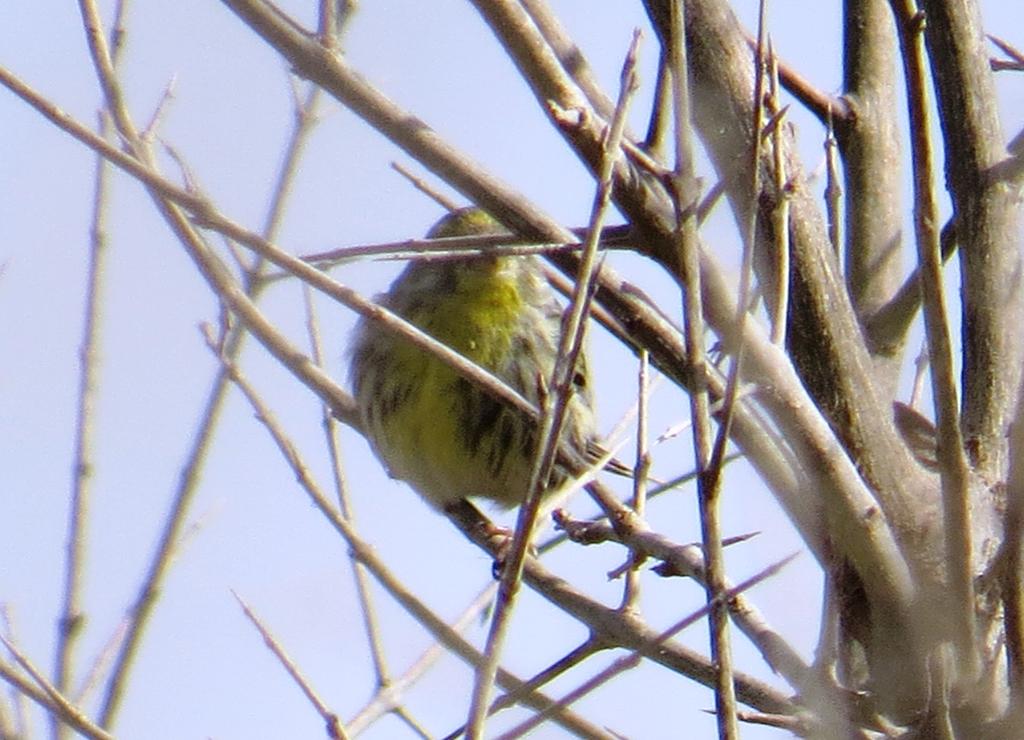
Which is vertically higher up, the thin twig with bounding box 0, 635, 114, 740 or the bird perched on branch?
the bird perched on branch

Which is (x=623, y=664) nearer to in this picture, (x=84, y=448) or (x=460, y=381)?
(x=84, y=448)

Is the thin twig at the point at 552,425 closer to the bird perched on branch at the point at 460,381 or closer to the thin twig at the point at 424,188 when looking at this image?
the thin twig at the point at 424,188

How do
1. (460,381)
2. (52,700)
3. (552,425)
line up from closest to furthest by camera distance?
(552,425) < (52,700) < (460,381)

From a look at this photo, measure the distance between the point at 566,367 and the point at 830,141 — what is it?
1.02 m

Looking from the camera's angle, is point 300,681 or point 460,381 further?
point 460,381

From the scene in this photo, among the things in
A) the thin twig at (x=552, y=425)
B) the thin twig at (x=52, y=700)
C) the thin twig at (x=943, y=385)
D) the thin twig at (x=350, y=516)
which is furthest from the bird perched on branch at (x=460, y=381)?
the thin twig at (x=552, y=425)

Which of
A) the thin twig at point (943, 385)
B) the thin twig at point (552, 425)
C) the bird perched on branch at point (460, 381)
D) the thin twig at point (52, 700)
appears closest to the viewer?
the thin twig at point (552, 425)

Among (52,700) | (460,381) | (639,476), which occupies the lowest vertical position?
(52,700)

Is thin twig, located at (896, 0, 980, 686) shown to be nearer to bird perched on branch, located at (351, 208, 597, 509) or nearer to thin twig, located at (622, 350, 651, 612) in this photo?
thin twig, located at (622, 350, 651, 612)

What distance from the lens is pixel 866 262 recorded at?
9.18 ft

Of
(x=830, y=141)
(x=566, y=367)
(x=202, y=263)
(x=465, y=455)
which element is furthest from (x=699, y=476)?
(x=465, y=455)

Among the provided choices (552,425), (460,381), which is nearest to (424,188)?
(552,425)

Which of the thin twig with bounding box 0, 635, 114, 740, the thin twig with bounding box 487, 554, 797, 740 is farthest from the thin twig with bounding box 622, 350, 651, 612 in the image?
the thin twig with bounding box 0, 635, 114, 740

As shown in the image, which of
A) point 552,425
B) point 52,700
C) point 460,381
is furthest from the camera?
point 460,381
